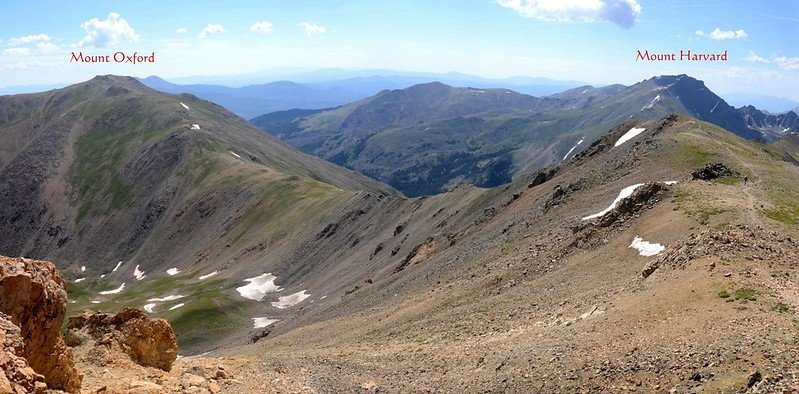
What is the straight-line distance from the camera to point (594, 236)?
4347cm

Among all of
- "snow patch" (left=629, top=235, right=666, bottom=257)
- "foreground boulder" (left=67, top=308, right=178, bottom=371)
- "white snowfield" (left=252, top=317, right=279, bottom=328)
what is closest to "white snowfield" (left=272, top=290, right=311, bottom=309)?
"white snowfield" (left=252, top=317, right=279, bottom=328)

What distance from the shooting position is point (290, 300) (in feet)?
299

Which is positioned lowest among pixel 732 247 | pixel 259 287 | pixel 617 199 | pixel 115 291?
pixel 115 291

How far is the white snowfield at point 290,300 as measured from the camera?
89.0 meters

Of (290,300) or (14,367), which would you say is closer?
(14,367)

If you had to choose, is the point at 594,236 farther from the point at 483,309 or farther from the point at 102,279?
the point at 102,279

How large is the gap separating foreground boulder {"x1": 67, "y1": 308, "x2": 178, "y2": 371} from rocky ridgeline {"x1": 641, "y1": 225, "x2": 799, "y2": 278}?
26675 mm

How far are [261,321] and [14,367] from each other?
71.5 metres

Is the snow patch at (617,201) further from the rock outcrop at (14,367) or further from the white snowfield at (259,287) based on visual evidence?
the white snowfield at (259,287)

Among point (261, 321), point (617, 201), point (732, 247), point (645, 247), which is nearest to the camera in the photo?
point (732, 247)

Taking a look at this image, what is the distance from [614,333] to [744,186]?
29.6 m

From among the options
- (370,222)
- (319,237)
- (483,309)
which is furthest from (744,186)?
(319,237)

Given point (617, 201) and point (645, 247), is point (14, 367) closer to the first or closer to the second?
point (645, 247)

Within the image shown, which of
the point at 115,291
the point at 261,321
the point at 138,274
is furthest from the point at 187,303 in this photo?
the point at 138,274
